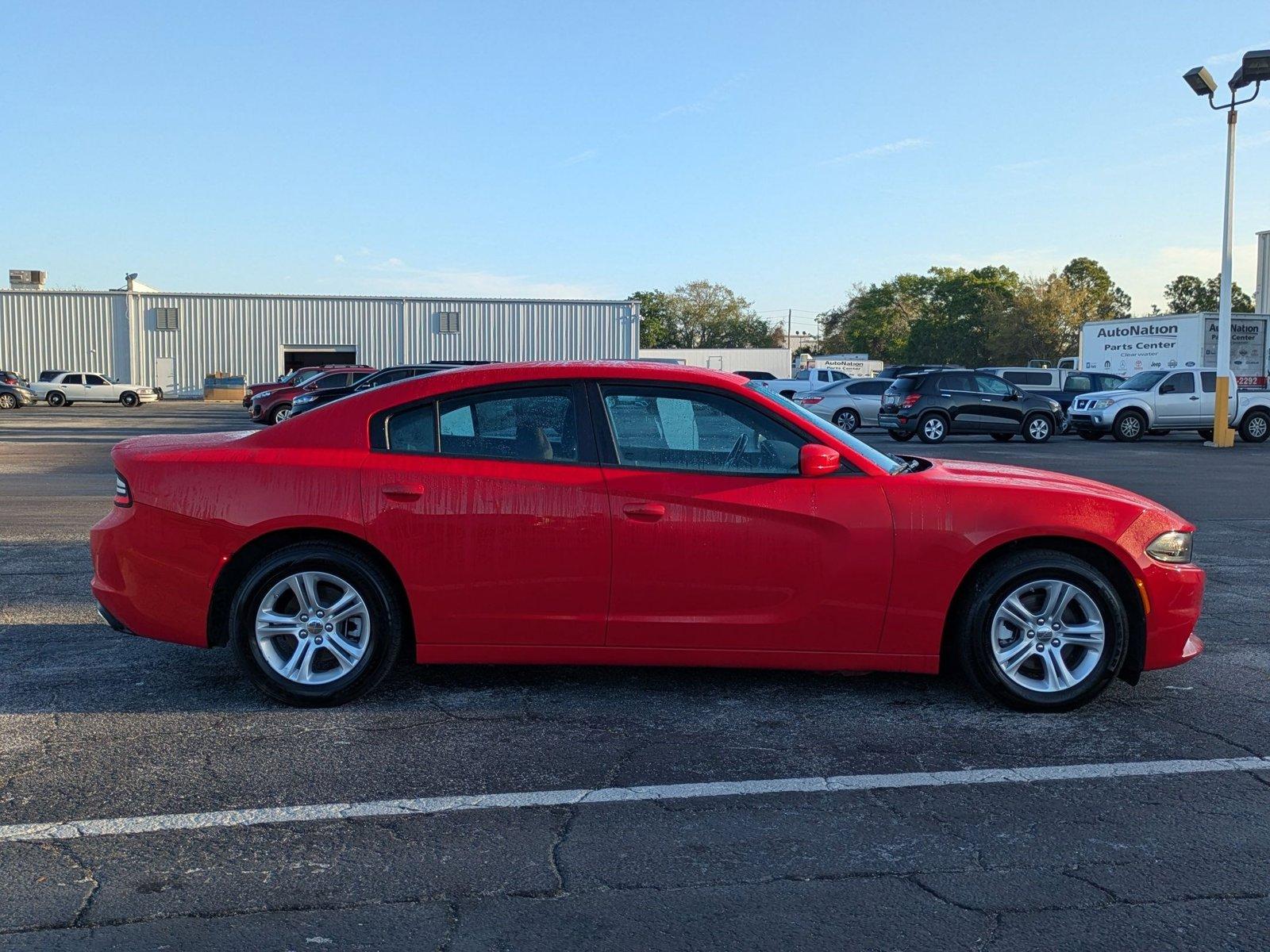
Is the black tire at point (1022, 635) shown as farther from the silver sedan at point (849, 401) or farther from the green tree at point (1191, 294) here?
the green tree at point (1191, 294)

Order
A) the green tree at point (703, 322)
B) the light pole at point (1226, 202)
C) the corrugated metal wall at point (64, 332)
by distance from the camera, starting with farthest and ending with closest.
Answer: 1. the green tree at point (703, 322)
2. the corrugated metal wall at point (64, 332)
3. the light pole at point (1226, 202)

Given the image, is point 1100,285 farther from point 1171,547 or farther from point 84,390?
point 1171,547

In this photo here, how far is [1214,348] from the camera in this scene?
31.7m

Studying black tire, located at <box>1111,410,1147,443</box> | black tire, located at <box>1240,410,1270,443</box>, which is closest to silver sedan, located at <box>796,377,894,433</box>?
black tire, located at <box>1111,410,1147,443</box>

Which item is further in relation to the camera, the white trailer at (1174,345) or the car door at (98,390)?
the car door at (98,390)

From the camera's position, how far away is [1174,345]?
107 feet

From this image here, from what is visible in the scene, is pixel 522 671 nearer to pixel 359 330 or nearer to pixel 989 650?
pixel 989 650

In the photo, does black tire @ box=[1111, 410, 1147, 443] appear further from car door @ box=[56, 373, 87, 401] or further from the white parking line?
car door @ box=[56, 373, 87, 401]

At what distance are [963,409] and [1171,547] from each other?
859 inches

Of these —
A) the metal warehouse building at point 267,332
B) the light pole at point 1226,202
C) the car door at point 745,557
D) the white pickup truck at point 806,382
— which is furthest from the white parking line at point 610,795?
the metal warehouse building at point 267,332

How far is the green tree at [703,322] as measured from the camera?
12275 cm

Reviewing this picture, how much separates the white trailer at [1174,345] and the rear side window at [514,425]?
1019 inches

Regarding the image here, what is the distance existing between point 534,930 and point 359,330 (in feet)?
192

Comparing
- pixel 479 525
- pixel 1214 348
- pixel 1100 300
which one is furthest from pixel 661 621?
pixel 1100 300
